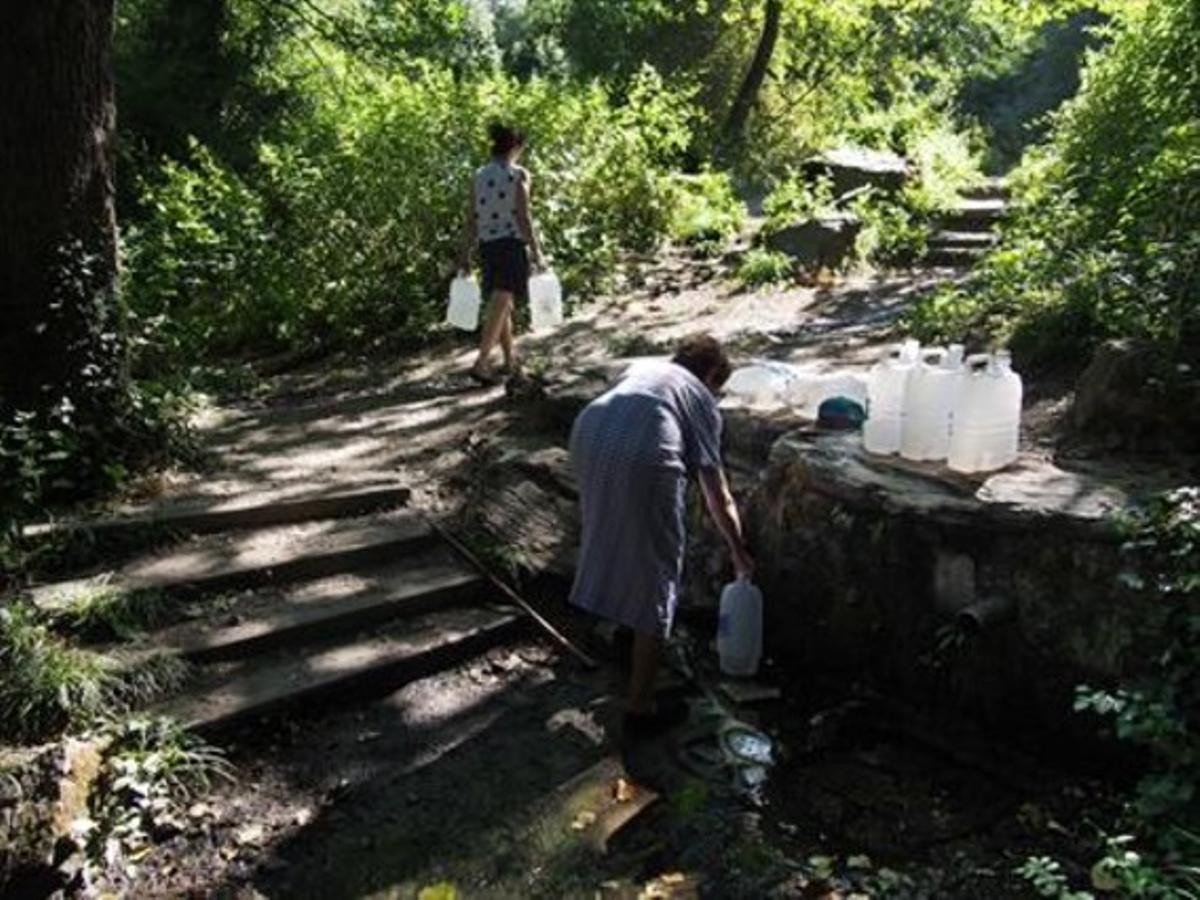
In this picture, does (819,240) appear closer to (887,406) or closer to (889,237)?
(889,237)

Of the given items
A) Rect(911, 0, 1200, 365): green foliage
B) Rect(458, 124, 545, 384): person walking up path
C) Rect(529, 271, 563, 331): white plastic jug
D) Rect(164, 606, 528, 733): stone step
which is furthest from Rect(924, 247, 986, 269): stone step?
Rect(164, 606, 528, 733): stone step

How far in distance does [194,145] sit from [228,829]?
33.7 feet

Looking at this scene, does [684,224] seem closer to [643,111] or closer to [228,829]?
[643,111]

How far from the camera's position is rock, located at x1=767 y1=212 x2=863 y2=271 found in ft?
39.9

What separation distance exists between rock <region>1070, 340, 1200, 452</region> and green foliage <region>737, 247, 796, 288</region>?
6.76 m

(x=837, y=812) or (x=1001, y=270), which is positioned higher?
(x=1001, y=270)

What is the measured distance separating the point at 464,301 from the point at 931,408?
4.65 m

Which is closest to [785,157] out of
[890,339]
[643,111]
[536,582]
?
[643,111]

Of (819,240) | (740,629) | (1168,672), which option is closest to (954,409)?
(740,629)

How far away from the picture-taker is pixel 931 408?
4.93 metres

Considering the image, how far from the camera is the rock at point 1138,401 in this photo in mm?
4812

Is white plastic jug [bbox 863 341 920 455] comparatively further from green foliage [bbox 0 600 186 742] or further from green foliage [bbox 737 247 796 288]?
green foliage [bbox 737 247 796 288]

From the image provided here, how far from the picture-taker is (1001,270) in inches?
297

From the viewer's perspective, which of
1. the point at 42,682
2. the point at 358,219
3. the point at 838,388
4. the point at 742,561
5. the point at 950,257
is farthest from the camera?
the point at 950,257
